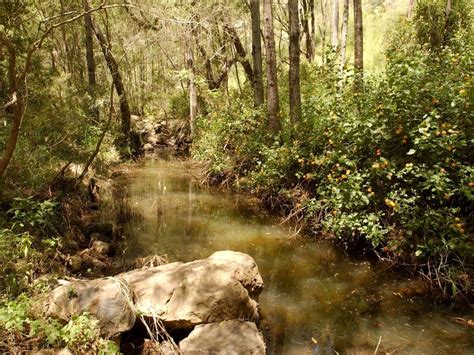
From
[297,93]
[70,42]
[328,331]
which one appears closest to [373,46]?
[297,93]

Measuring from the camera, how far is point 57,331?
3607 mm

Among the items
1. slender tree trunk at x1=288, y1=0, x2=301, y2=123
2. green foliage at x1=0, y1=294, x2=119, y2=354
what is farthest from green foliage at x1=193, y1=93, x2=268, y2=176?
green foliage at x1=0, y1=294, x2=119, y2=354

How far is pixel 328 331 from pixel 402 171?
9.12 feet

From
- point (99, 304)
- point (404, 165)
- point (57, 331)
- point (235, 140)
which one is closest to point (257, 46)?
point (235, 140)

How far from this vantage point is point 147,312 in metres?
4.38

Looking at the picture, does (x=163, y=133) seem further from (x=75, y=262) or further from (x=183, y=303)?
(x=183, y=303)

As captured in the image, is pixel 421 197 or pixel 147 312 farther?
pixel 421 197

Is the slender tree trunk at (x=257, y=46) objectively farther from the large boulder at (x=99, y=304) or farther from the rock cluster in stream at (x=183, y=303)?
the large boulder at (x=99, y=304)

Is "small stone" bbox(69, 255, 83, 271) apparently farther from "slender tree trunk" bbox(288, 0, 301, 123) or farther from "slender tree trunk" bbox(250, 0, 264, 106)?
"slender tree trunk" bbox(250, 0, 264, 106)

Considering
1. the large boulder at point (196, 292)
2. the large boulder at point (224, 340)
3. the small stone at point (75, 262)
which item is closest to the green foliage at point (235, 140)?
the small stone at point (75, 262)

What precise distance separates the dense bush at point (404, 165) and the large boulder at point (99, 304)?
3.97m

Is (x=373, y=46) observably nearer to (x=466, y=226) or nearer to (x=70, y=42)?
(x=70, y=42)

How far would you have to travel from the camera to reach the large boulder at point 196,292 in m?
4.39

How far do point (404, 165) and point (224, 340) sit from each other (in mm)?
4153
